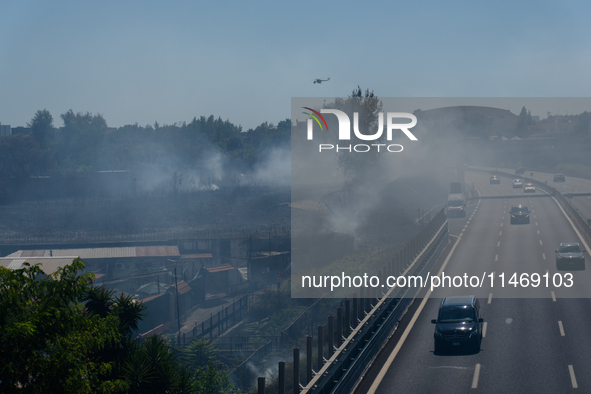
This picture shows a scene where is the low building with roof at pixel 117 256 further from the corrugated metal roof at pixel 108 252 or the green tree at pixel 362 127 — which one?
the green tree at pixel 362 127

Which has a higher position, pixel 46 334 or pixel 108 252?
pixel 46 334

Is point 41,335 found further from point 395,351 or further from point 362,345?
point 395,351

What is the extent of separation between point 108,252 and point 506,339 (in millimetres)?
50433

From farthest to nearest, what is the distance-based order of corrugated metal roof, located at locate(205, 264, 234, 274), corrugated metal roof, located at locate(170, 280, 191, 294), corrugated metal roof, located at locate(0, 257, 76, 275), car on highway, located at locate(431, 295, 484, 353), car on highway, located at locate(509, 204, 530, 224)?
car on highway, located at locate(509, 204, 530, 224)
corrugated metal roof, located at locate(205, 264, 234, 274)
corrugated metal roof, located at locate(0, 257, 76, 275)
corrugated metal roof, located at locate(170, 280, 191, 294)
car on highway, located at locate(431, 295, 484, 353)

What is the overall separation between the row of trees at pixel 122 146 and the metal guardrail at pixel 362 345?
110351mm

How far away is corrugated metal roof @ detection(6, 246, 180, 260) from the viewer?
5994 centimetres

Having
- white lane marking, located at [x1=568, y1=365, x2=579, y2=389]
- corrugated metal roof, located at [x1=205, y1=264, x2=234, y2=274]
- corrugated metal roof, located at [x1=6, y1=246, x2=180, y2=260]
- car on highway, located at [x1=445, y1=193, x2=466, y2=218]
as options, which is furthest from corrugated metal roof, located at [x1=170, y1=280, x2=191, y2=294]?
white lane marking, located at [x1=568, y1=365, x2=579, y2=389]

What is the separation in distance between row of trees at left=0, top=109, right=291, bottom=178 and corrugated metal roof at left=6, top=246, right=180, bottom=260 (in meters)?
62.3

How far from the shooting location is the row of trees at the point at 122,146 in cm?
12975

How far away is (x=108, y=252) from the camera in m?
61.3

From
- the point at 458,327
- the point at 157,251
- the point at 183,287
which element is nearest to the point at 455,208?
the point at 183,287

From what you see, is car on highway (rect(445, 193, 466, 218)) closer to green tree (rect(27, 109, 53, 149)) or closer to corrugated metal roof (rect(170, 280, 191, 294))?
corrugated metal roof (rect(170, 280, 191, 294))

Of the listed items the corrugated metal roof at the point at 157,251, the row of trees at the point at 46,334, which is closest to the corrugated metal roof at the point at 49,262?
the corrugated metal roof at the point at 157,251

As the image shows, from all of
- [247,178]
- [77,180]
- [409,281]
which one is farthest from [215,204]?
[409,281]
